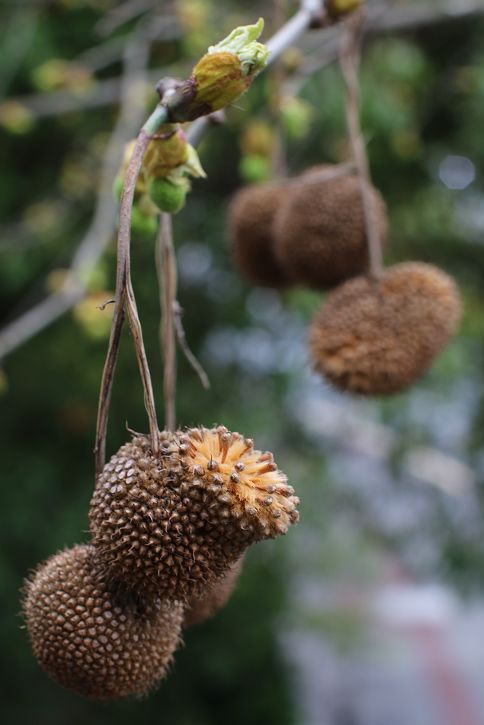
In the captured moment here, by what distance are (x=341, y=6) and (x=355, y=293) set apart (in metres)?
0.32

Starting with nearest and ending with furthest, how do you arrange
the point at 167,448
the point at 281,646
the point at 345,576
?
1. the point at 167,448
2. the point at 281,646
3. the point at 345,576

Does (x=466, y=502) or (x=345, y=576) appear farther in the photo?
(x=345, y=576)

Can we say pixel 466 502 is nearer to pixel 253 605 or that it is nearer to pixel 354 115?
pixel 253 605

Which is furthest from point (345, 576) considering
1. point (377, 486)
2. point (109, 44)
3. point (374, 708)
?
point (109, 44)

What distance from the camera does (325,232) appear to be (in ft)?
3.23

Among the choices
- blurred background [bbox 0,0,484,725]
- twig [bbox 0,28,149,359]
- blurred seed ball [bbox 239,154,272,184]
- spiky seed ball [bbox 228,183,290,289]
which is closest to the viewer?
spiky seed ball [bbox 228,183,290,289]

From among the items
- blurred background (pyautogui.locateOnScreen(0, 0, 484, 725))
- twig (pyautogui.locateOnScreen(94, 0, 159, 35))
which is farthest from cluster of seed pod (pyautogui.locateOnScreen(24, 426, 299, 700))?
twig (pyautogui.locateOnScreen(94, 0, 159, 35))

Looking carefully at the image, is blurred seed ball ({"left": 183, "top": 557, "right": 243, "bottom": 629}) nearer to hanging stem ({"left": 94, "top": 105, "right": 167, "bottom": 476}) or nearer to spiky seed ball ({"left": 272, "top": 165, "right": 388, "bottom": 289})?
hanging stem ({"left": 94, "top": 105, "right": 167, "bottom": 476})

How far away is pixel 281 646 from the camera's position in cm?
387

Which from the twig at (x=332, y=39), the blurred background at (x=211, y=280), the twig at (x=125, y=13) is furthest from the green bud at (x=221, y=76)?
the twig at (x=125, y=13)

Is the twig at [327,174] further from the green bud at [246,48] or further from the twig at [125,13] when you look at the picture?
the twig at [125,13]

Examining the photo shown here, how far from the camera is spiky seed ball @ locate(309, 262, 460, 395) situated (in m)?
0.90

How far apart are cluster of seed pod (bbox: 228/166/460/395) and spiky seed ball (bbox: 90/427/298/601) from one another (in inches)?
14.3

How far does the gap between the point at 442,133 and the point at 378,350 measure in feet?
6.16
